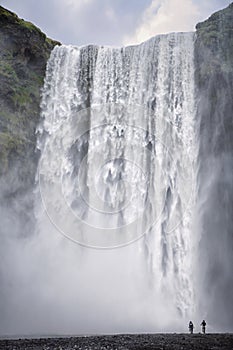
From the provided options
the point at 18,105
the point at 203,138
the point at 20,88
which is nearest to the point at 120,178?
the point at 203,138

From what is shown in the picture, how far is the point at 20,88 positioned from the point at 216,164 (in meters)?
14.4

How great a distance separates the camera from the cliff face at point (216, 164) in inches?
1062

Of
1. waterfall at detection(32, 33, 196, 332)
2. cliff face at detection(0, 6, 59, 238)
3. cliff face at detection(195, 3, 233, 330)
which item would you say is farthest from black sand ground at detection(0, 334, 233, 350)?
cliff face at detection(0, 6, 59, 238)

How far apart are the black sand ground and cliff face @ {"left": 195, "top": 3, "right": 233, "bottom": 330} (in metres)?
7.87

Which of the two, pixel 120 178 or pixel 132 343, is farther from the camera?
pixel 120 178

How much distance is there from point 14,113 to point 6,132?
1.68 metres

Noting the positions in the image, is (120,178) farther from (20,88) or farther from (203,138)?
(20,88)

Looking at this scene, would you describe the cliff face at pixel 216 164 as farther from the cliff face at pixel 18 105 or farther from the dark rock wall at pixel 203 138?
the cliff face at pixel 18 105

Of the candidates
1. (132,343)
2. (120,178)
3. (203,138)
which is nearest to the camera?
(132,343)

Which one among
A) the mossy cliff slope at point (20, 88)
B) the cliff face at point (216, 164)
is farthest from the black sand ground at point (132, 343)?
the mossy cliff slope at point (20, 88)

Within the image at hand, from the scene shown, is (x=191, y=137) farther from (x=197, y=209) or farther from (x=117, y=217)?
(x=117, y=217)

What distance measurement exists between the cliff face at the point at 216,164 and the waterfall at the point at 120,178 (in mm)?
755

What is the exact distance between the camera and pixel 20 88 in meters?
31.1

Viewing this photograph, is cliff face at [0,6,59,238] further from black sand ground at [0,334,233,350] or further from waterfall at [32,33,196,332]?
black sand ground at [0,334,233,350]
